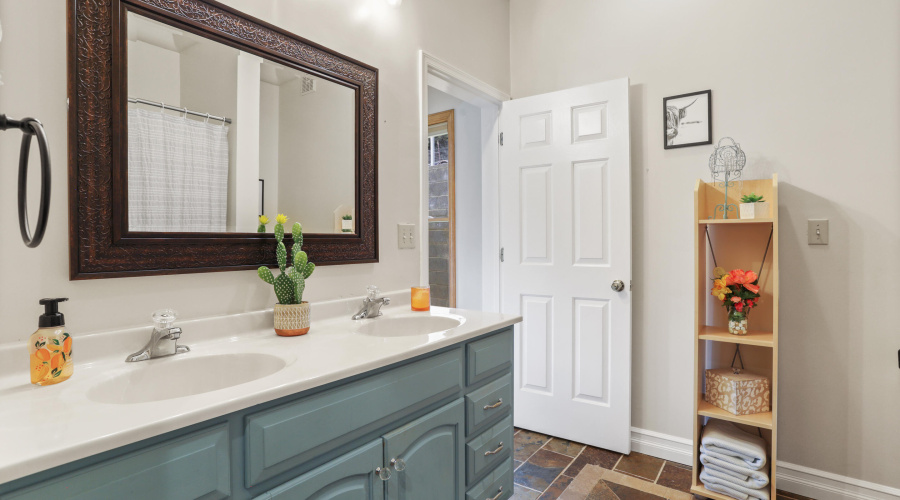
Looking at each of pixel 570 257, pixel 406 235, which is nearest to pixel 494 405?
pixel 406 235

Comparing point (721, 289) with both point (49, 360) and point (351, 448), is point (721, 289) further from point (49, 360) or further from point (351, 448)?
point (49, 360)

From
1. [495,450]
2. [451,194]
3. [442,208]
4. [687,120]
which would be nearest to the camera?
[495,450]

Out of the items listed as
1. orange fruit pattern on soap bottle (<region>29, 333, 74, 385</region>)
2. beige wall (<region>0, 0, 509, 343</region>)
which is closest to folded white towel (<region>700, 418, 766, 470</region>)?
beige wall (<region>0, 0, 509, 343</region>)

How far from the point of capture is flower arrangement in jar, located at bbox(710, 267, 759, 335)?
6.24ft

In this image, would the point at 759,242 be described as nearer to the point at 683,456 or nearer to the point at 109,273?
the point at 683,456

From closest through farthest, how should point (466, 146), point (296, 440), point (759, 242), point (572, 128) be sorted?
point (296, 440)
point (759, 242)
point (572, 128)
point (466, 146)

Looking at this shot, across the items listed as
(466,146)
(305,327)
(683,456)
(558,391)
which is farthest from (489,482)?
(466,146)

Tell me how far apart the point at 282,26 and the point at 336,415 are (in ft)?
4.13

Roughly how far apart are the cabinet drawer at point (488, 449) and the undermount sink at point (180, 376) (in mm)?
721

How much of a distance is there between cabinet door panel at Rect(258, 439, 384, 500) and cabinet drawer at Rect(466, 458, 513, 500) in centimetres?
49

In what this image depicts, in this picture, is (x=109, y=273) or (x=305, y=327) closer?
(x=109, y=273)

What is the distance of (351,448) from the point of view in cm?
108

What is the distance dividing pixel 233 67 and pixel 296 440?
1.10 meters

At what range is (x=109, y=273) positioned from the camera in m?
1.11
